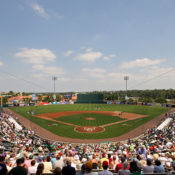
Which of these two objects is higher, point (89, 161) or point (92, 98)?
point (89, 161)

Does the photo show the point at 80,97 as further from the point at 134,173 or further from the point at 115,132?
the point at 134,173

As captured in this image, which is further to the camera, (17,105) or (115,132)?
(17,105)

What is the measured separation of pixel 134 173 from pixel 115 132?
2002 cm

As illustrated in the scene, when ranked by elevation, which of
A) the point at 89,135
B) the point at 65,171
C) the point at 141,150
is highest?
the point at 65,171

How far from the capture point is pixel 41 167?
414 centimetres

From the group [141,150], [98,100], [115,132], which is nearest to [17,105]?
[98,100]

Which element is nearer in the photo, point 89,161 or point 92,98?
point 89,161

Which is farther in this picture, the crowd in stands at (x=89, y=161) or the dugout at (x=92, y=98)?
the dugout at (x=92, y=98)

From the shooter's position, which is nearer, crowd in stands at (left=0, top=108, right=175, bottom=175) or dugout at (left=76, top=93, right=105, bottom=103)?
crowd in stands at (left=0, top=108, right=175, bottom=175)

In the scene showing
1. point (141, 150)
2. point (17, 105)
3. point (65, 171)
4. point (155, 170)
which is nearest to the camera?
point (65, 171)

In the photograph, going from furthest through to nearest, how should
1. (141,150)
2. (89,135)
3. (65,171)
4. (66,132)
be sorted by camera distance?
(66,132) < (89,135) < (141,150) < (65,171)

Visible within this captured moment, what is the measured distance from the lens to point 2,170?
4.31 meters

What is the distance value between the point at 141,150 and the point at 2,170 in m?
8.19

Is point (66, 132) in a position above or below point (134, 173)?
below
